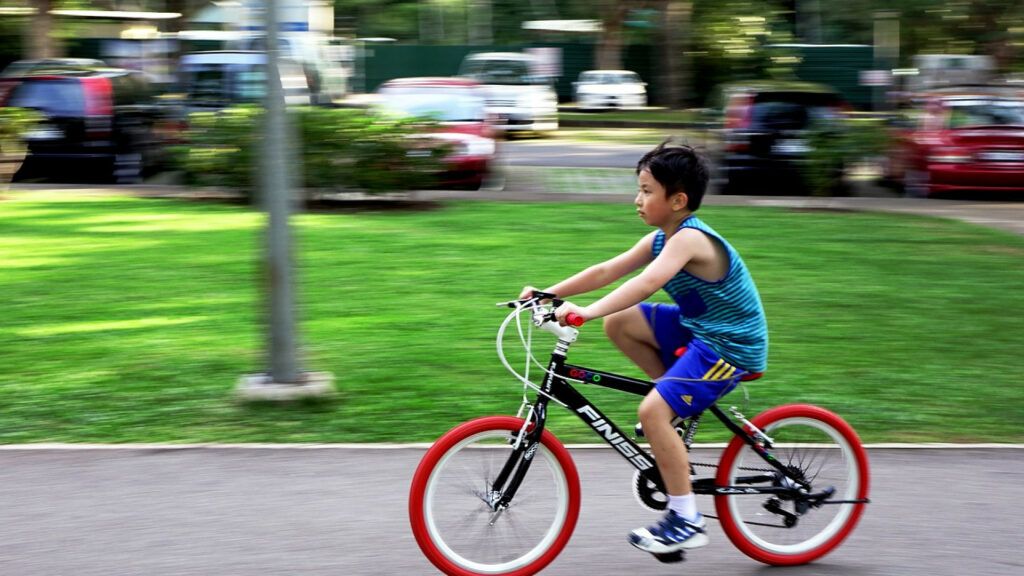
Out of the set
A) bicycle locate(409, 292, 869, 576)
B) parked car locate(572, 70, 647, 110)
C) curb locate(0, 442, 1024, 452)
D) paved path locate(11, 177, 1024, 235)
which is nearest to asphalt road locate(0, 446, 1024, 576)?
curb locate(0, 442, 1024, 452)

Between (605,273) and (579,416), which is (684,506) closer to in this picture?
(579,416)

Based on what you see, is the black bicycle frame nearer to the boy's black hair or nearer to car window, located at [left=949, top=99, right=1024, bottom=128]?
the boy's black hair

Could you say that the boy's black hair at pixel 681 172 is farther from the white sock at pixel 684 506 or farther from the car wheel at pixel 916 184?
the car wheel at pixel 916 184

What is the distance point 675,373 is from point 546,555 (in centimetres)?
80

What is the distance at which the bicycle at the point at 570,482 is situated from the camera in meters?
4.13

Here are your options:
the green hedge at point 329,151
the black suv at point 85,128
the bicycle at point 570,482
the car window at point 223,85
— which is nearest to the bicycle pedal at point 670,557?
the bicycle at point 570,482

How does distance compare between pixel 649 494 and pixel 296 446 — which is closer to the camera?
pixel 649 494

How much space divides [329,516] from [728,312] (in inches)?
72.8

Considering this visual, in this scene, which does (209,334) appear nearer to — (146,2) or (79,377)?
(79,377)

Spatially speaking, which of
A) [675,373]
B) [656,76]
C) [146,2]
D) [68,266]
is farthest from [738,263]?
[146,2]

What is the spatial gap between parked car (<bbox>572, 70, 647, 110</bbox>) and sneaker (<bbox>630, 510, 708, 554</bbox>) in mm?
31740

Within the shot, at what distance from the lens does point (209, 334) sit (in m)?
8.00

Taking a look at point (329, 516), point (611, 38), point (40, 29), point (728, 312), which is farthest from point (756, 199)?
point (611, 38)

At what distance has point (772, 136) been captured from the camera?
15648 mm
